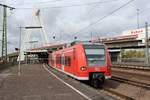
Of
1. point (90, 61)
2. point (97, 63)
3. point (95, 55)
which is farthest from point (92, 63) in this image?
point (95, 55)

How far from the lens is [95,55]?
21.0m

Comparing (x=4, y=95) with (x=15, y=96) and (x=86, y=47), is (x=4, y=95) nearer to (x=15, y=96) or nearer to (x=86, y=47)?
(x=15, y=96)

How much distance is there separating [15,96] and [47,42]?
71.8 meters

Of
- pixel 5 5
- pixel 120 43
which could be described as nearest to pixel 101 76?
pixel 5 5

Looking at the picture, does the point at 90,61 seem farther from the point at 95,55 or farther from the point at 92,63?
the point at 95,55

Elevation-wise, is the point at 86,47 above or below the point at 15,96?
above

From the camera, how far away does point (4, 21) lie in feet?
158

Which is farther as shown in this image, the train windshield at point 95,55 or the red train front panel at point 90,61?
the train windshield at point 95,55

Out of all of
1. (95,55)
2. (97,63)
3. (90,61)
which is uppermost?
(95,55)

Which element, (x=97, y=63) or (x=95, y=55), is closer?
(x=97, y=63)

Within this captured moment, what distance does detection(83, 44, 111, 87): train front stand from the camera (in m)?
20.5

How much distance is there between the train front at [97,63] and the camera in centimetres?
2045

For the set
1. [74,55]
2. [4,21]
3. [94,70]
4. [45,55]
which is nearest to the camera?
[94,70]

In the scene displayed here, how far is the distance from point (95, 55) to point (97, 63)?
56 cm
